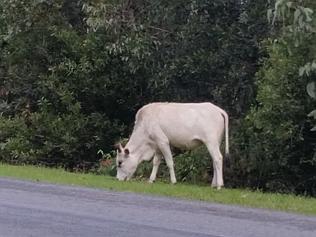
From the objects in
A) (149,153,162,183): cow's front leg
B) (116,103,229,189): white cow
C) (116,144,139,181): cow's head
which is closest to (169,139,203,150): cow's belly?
(116,103,229,189): white cow

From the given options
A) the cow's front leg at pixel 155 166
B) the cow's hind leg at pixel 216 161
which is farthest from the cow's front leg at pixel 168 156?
the cow's hind leg at pixel 216 161

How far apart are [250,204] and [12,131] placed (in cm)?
1353

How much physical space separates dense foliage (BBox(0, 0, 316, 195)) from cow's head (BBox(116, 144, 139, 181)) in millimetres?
1629

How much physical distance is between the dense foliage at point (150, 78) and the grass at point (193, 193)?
2416 mm

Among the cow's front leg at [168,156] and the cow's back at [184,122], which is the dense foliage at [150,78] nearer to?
the cow's back at [184,122]

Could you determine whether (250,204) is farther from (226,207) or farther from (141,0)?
(141,0)

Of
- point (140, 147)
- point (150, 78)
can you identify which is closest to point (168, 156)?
point (140, 147)

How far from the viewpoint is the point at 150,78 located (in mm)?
25422

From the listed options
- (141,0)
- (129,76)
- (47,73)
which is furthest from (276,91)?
(47,73)

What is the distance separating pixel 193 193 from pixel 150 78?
335 inches

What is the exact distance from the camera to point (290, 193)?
68.1 feet

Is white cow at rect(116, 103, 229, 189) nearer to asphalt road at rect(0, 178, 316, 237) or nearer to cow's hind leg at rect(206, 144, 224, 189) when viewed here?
cow's hind leg at rect(206, 144, 224, 189)

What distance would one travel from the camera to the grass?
15891 millimetres

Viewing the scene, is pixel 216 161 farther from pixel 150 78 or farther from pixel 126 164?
pixel 150 78
